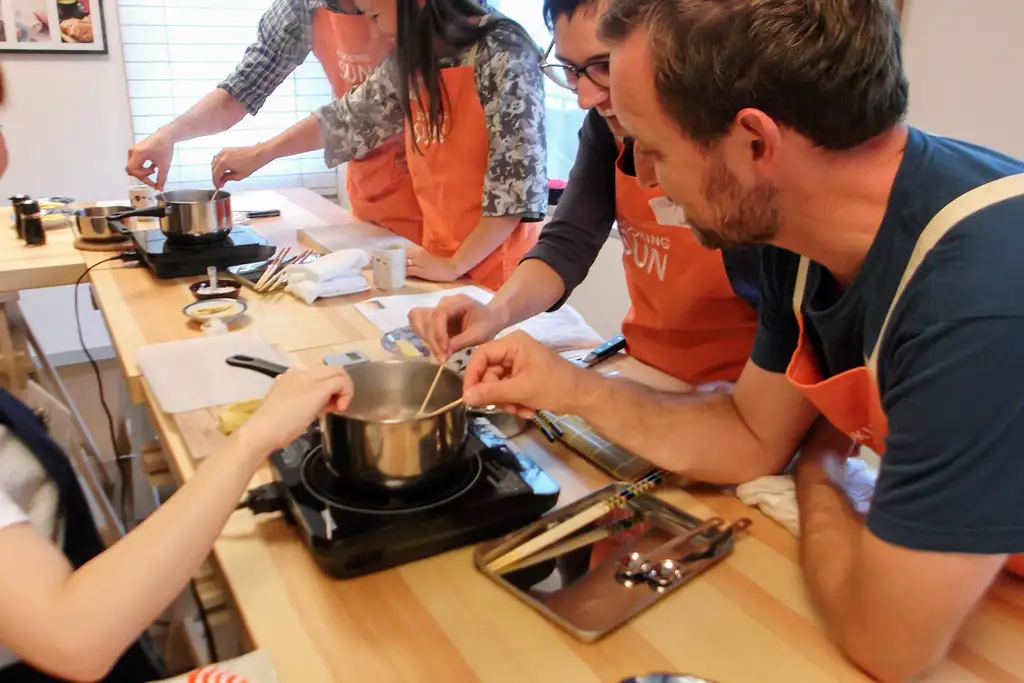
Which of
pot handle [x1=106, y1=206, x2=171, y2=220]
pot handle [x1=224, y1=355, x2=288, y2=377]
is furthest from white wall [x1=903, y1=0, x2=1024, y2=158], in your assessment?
pot handle [x1=106, y1=206, x2=171, y2=220]

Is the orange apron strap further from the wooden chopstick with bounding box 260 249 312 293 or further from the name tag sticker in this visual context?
the wooden chopstick with bounding box 260 249 312 293

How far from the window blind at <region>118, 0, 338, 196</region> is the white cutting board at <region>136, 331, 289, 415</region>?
2.21 metres

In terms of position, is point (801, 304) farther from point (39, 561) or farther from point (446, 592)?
point (39, 561)

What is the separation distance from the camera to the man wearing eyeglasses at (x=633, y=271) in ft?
4.28

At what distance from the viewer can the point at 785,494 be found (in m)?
1.00

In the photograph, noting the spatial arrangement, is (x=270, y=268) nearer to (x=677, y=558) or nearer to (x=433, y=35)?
(x=433, y=35)

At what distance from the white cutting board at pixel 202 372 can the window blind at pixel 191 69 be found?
221 cm

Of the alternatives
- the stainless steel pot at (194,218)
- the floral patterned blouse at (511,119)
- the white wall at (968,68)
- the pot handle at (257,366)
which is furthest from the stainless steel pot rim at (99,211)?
the white wall at (968,68)

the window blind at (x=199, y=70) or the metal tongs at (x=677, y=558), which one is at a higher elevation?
the window blind at (x=199, y=70)

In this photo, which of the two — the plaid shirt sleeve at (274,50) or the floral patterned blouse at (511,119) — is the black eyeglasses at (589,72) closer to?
the floral patterned blouse at (511,119)

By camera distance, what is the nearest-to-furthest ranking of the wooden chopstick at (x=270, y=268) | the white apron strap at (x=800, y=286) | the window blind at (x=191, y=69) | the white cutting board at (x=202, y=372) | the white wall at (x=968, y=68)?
the white apron strap at (x=800, y=286) < the white cutting board at (x=202, y=372) < the white wall at (x=968, y=68) < the wooden chopstick at (x=270, y=268) < the window blind at (x=191, y=69)

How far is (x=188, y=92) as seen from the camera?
3340 millimetres

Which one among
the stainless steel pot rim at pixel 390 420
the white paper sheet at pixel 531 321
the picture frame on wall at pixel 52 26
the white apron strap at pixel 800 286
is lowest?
the white paper sheet at pixel 531 321

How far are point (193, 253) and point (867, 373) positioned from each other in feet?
4.98
